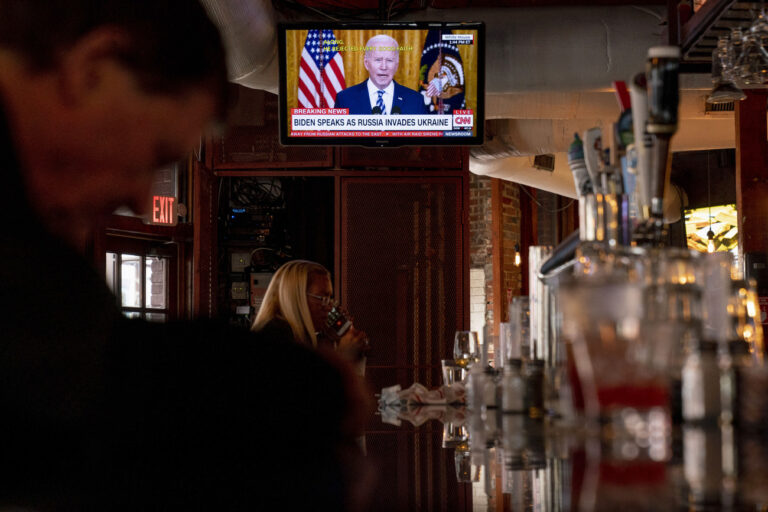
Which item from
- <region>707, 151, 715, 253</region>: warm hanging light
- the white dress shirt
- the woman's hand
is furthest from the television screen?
<region>707, 151, 715, 253</region>: warm hanging light

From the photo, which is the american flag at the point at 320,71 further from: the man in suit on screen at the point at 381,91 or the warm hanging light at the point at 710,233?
the warm hanging light at the point at 710,233

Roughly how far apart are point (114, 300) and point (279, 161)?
4516 millimetres

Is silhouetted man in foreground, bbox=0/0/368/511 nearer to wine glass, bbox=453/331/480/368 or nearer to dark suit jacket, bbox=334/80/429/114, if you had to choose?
wine glass, bbox=453/331/480/368

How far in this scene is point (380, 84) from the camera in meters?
3.94

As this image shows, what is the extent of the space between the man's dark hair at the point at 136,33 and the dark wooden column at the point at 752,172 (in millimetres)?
4176

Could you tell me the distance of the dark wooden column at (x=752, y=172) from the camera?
171 inches

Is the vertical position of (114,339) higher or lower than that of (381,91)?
lower

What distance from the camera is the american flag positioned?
152 inches

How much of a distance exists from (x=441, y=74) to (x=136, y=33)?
342 centimetres

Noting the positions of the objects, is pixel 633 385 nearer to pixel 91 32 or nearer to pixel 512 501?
pixel 512 501

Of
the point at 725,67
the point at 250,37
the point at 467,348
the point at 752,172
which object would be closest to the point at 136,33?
the point at 467,348

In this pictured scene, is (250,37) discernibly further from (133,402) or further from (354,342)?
(133,402)

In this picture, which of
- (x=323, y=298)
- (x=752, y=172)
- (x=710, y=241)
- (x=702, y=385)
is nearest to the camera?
(x=702, y=385)

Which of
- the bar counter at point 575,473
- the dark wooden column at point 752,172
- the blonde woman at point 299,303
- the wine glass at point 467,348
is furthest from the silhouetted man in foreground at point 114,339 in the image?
the dark wooden column at point 752,172
